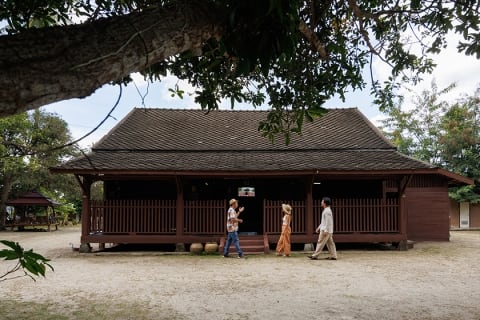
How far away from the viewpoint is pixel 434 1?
571 cm

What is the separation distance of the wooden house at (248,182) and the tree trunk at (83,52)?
8.32 metres

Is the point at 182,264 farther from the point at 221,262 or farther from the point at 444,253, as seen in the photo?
the point at 444,253

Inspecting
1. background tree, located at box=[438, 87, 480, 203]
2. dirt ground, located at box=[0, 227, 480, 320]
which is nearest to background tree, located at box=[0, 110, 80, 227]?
dirt ground, located at box=[0, 227, 480, 320]

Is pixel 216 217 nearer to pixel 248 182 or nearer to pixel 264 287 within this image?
pixel 248 182

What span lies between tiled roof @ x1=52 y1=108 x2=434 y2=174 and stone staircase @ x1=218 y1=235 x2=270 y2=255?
83.4 inches

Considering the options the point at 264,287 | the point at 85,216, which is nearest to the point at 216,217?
the point at 85,216

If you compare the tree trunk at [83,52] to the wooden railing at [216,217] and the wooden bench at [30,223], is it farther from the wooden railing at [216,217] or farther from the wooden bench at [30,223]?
the wooden bench at [30,223]

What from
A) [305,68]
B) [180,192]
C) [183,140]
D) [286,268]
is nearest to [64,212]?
[183,140]

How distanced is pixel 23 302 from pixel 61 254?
6467mm

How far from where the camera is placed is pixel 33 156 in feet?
67.8

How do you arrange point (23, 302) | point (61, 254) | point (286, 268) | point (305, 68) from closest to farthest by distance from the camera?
point (23, 302)
point (305, 68)
point (286, 268)
point (61, 254)

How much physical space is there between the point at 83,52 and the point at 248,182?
42.1 ft

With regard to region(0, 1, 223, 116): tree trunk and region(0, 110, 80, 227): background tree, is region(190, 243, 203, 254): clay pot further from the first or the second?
region(0, 110, 80, 227): background tree

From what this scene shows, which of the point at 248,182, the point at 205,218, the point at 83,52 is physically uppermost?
the point at 83,52
